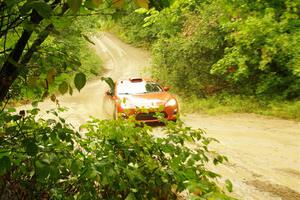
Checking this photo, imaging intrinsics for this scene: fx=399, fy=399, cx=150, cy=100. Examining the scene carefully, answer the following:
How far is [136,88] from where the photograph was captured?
12586 mm

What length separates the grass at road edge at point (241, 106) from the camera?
12922 millimetres

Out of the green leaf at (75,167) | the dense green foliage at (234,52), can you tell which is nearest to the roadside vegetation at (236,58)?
the dense green foliage at (234,52)

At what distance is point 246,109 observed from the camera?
1440 centimetres

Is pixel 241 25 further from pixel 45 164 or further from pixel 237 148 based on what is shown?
pixel 45 164

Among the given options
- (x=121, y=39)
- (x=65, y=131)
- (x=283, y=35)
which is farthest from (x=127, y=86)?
(x=121, y=39)

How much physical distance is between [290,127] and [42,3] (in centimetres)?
1069

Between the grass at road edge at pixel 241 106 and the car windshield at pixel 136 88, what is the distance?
285 cm

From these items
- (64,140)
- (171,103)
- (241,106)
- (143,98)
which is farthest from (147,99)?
(64,140)

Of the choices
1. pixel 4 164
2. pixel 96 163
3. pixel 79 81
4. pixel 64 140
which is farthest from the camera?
pixel 64 140

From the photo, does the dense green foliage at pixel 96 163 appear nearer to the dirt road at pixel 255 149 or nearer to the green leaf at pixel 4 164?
the green leaf at pixel 4 164

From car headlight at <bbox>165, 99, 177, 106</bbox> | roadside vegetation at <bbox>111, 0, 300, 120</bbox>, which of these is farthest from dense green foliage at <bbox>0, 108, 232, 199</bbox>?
car headlight at <bbox>165, 99, 177, 106</bbox>

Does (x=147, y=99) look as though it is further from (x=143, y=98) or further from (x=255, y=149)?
(x=255, y=149)

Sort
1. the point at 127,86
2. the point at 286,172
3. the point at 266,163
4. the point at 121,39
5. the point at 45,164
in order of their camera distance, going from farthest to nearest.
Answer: the point at 121,39 < the point at 127,86 < the point at 266,163 < the point at 286,172 < the point at 45,164

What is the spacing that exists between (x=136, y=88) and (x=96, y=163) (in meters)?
10.3
